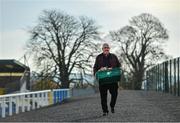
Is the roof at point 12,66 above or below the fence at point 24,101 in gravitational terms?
above

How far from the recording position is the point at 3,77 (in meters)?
56.5

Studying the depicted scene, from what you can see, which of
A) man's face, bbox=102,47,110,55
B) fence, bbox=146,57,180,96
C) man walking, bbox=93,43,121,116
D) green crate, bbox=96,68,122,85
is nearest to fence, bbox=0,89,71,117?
fence, bbox=146,57,180,96

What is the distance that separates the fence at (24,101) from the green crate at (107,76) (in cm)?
810

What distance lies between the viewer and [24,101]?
27.5 meters

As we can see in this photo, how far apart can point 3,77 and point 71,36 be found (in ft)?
31.6

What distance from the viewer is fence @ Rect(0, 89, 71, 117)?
2394 cm

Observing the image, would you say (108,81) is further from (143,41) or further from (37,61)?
(143,41)

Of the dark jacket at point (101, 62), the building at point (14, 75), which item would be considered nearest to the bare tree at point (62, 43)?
the building at point (14, 75)

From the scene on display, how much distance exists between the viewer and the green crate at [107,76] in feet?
46.7

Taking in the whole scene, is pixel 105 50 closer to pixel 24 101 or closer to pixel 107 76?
pixel 107 76

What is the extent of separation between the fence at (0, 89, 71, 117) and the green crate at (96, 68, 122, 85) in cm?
810

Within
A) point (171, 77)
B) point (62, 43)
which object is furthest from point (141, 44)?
point (171, 77)

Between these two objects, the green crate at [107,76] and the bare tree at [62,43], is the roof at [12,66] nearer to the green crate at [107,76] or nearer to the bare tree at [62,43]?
the bare tree at [62,43]

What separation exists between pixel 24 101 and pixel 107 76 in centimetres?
1391
